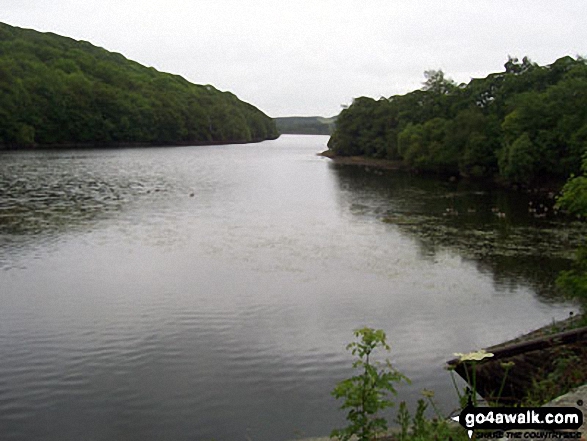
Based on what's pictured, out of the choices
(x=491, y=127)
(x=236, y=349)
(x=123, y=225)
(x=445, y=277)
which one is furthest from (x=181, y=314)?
(x=491, y=127)

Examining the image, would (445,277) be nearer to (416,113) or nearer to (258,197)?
(258,197)

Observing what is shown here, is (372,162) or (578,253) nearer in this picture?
(578,253)

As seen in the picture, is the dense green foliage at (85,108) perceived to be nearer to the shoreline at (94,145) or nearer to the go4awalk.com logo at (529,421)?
the shoreline at (94,145)

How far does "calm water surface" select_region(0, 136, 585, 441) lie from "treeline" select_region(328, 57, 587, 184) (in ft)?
40.9

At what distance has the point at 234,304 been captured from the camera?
19844 millimetres

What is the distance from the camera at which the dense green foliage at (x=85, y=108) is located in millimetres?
116562

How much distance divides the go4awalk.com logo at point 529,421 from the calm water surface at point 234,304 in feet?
21.5

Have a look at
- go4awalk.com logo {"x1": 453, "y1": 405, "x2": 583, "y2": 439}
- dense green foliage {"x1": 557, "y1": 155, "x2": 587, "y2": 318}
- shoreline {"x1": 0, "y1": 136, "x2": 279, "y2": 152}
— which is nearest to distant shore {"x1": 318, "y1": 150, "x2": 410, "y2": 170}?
shoreline {"x1": 0, "y1": 136, "x2": 279, "y2": 152}

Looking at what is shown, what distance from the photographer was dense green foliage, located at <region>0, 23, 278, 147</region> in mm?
116562

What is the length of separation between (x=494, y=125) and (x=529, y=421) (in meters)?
65.5

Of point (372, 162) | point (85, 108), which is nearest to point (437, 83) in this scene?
point (372, 162)

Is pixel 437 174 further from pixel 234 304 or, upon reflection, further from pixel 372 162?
pixel 234 304

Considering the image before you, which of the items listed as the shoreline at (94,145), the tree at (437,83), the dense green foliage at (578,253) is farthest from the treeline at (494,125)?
the shoreline at (94,145)

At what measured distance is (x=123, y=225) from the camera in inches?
1379
